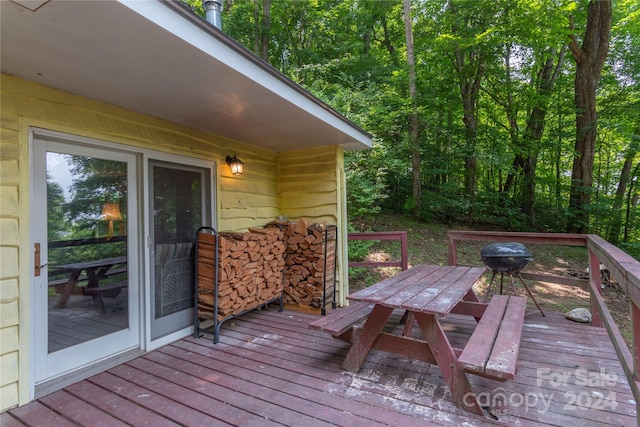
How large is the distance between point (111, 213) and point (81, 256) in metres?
0.41

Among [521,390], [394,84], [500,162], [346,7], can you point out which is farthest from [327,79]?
[521,390]

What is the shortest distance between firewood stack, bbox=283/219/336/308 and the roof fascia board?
58.1 inches

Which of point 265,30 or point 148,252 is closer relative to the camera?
point 148,252

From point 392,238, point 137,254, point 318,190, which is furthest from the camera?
point 392,238

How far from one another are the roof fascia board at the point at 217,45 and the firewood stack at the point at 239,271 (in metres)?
1.51

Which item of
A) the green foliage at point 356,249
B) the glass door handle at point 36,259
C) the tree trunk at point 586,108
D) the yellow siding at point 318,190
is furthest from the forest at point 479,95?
the glass door handle at point 36,259

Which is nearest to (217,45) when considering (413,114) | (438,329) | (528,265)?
(438,329)

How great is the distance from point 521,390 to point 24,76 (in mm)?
3957

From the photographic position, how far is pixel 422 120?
7.84 metres

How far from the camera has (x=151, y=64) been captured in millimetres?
1807

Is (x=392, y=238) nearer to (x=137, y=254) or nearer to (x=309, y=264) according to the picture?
(x=309, y=264)

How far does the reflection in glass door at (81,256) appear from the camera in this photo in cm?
211

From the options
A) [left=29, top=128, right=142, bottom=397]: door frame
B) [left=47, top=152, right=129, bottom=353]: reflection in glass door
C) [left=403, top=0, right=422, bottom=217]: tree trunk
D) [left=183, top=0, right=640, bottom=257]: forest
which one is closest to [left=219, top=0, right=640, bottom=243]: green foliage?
[left=183, top=0, right=640, bottom=257]: forest

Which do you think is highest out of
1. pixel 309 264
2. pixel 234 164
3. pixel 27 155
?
pixel 234 164
